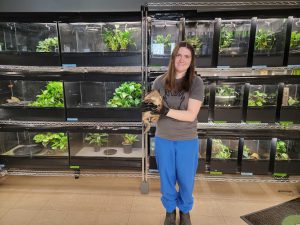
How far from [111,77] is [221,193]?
1555 millimetres

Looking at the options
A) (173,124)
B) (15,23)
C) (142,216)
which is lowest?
(142,216)

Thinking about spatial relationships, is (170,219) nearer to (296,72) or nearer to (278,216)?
(278,216)

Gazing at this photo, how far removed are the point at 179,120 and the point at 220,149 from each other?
957 mm

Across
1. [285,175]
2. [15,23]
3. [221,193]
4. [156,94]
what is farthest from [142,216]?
[15,23]

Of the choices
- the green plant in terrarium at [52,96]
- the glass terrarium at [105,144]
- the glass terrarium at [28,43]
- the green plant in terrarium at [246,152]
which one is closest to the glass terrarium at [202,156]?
the green plant in terrarium at [246,152]

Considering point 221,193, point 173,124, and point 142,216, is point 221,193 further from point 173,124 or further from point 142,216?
point 173,124

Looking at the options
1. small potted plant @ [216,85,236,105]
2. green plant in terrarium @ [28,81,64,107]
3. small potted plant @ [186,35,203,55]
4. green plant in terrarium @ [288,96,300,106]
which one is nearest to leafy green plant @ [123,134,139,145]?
green plant in terrarium @ [28,81,64,107]

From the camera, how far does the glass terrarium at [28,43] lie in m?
2.07

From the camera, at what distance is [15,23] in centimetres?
214

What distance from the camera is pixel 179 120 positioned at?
153cm

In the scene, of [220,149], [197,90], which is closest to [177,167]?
[197,90]

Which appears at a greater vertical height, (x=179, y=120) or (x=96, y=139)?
(x=179, y=120)

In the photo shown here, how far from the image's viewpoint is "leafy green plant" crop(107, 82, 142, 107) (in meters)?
2.20

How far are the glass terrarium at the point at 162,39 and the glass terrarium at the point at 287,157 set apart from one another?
54.1 inches
